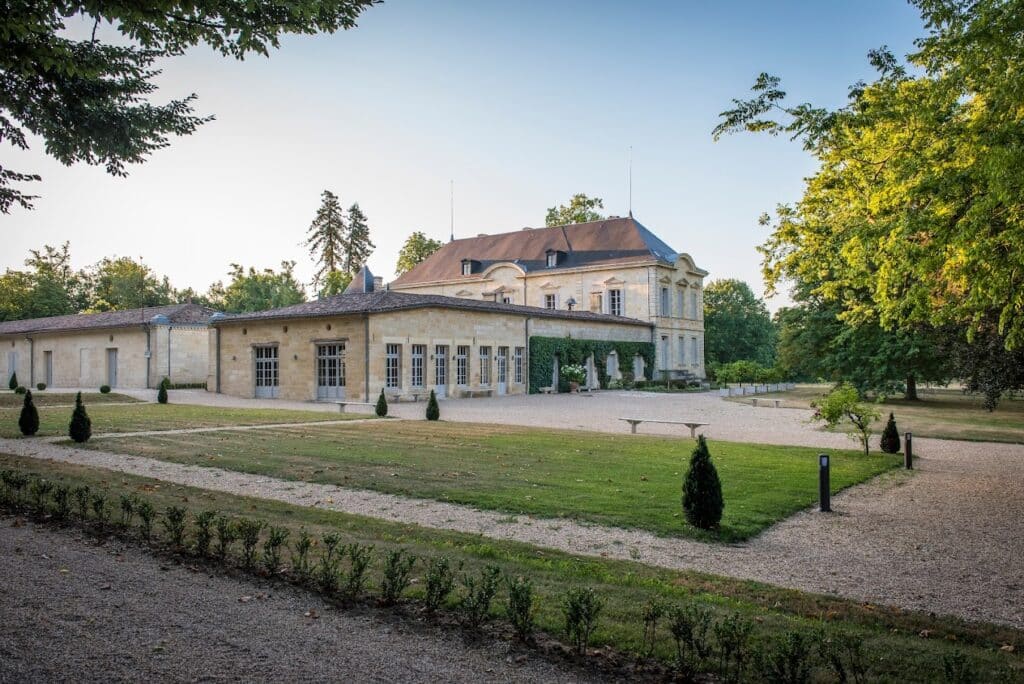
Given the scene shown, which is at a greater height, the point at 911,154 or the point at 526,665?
the point at 911,154

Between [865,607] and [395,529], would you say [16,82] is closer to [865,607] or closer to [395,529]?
[395,529]

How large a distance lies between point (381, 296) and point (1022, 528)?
24.0 m

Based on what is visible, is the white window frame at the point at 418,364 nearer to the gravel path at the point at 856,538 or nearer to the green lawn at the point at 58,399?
the green lawn at the point at 58,399

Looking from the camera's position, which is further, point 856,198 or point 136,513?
point 856,198

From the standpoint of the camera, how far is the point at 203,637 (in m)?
4.36

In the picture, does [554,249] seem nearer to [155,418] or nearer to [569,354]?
[569,354]

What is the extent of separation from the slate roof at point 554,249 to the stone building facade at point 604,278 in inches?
3.1

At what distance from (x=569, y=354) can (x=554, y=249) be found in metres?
14.8

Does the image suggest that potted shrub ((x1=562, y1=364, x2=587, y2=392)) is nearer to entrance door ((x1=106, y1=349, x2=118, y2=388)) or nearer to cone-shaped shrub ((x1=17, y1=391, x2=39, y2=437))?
entrance door ((x1=106, y1=349, x2=118, y2=388))

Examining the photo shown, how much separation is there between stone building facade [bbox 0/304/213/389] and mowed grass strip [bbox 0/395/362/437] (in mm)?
10089

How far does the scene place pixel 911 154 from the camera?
335 inches

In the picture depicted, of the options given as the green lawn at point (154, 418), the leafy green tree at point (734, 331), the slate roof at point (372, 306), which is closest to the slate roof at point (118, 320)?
the slate roof at point (372, 306)

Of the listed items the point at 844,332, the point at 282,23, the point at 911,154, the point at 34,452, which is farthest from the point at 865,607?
A: the point at 844,332

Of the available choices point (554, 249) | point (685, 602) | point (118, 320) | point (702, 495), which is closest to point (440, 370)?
point (118, 320)
